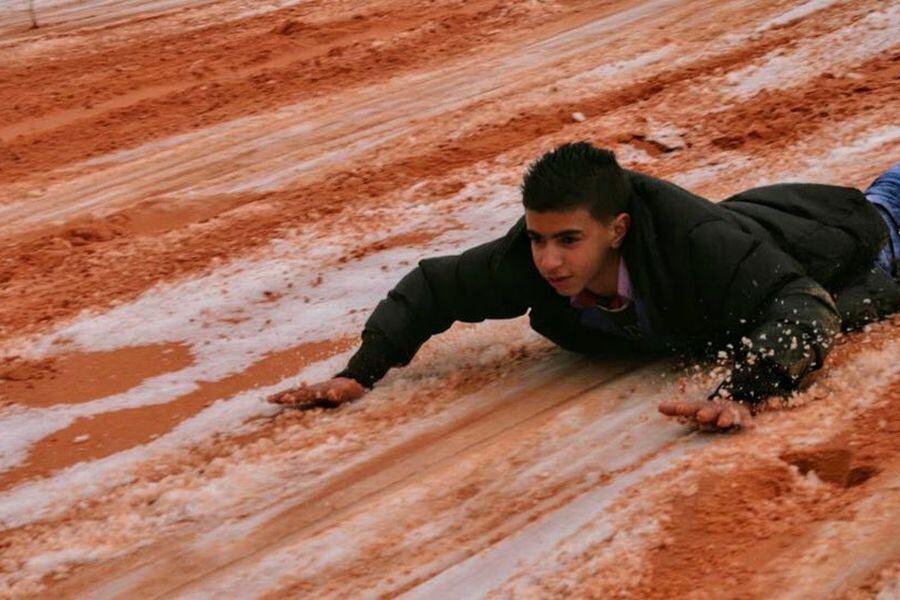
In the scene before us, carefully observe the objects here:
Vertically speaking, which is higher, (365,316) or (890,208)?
(890,208)

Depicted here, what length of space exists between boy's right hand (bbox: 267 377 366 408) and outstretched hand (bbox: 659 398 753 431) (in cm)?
115

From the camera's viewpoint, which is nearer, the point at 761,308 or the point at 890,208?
the point at 761,308

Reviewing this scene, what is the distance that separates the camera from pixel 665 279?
152 inches

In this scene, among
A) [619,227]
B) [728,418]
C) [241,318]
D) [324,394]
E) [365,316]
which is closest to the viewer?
[728,418]

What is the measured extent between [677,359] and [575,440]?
20.7 inches

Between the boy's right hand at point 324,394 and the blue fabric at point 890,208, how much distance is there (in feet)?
5.65

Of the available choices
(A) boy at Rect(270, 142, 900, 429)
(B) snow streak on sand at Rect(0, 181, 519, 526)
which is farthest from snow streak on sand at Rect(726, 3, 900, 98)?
(A) boy at Rect(270, 142, 900, 429)

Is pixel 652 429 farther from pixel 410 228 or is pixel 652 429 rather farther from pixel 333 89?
pixel 333 89

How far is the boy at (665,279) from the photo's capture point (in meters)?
3.71

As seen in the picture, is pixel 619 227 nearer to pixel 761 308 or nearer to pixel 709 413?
pixel 761 308

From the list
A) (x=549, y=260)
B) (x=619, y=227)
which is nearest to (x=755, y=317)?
(x=619, y=227)

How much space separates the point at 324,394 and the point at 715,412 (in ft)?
4.37

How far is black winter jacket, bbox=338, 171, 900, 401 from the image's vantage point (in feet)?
12.2

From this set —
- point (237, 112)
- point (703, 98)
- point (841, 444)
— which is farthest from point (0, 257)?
point (841, 444)
